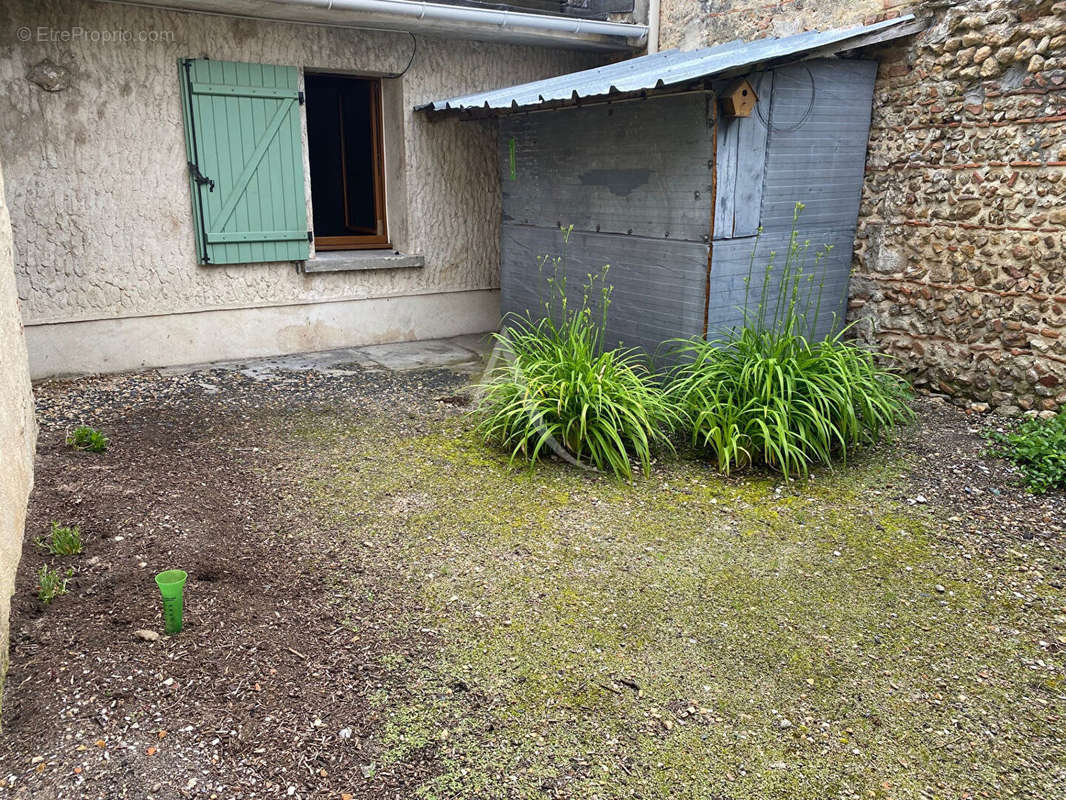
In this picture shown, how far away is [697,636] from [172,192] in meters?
5.16

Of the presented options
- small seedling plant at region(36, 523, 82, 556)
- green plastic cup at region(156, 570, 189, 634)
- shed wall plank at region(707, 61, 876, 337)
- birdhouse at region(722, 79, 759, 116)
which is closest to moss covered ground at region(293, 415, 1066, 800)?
green plastic cup at region(156, 570, 189, 634)

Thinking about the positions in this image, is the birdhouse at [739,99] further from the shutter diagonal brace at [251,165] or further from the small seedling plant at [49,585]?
the small seedling plant at [49,585]

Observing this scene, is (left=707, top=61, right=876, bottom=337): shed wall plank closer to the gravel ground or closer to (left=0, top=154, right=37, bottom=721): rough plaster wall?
the gravel ground

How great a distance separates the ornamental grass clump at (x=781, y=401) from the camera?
13.3 feet

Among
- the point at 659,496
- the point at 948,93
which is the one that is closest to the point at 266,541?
the point at 659,496

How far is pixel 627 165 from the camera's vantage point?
517cm

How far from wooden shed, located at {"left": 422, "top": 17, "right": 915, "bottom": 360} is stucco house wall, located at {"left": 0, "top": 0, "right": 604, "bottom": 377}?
123 centimetres

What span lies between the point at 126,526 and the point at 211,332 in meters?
3.23

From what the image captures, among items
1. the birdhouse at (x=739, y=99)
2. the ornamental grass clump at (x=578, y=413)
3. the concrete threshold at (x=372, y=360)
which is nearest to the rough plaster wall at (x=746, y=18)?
the birdhouse at (x=739, y=99)

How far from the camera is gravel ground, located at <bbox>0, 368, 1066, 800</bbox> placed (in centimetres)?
204

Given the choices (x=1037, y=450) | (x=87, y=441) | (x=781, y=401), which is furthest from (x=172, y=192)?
(x=1037, y=450)

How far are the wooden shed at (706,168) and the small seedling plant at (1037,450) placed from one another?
4.68 feet

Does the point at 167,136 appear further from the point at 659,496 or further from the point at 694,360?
the point at 659,496

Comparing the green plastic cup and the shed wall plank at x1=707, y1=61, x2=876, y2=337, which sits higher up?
the shed wall plank at x1=707, y1=61, x2=876, y2=337
